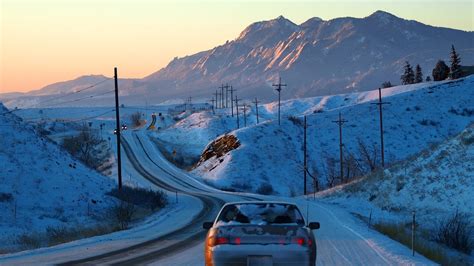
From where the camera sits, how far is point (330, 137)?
95.1 metres

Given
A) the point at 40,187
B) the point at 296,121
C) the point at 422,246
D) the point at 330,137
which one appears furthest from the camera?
the point at 296,121

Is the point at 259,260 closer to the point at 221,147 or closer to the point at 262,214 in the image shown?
the point at 262,214

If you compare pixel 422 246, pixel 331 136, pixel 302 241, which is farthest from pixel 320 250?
pixel 331 136

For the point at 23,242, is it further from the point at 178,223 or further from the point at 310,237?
the point at 310,237

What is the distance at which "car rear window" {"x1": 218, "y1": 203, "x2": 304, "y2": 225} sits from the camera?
38.6 feet

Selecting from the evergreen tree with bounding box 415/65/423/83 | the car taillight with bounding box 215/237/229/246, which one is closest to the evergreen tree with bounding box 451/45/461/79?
the evergreen tree with bounding box 415/65/423/83

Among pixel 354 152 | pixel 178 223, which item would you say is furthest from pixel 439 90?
pixel 178 223

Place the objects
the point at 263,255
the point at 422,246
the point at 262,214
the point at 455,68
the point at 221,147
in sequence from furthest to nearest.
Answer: the point at 455,68 < the point at 221,147 < the point at 422,246 < the point at 262,214 < the point at 263,255

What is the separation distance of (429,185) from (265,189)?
3991 cm

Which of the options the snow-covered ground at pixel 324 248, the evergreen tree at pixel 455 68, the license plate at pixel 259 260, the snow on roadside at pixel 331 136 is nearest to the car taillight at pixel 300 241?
the license plate at pixel 259 260

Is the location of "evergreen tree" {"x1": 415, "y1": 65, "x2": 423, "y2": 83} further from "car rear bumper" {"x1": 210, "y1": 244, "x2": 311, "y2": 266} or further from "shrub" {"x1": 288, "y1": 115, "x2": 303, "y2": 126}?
"car rear bumper" {"x1": 210, "y1": 244, "x2": 311, "y2": 266}

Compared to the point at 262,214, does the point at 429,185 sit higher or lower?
lower

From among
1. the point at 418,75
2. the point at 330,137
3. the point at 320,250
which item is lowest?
the point at 320,250

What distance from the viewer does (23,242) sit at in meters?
22.5
